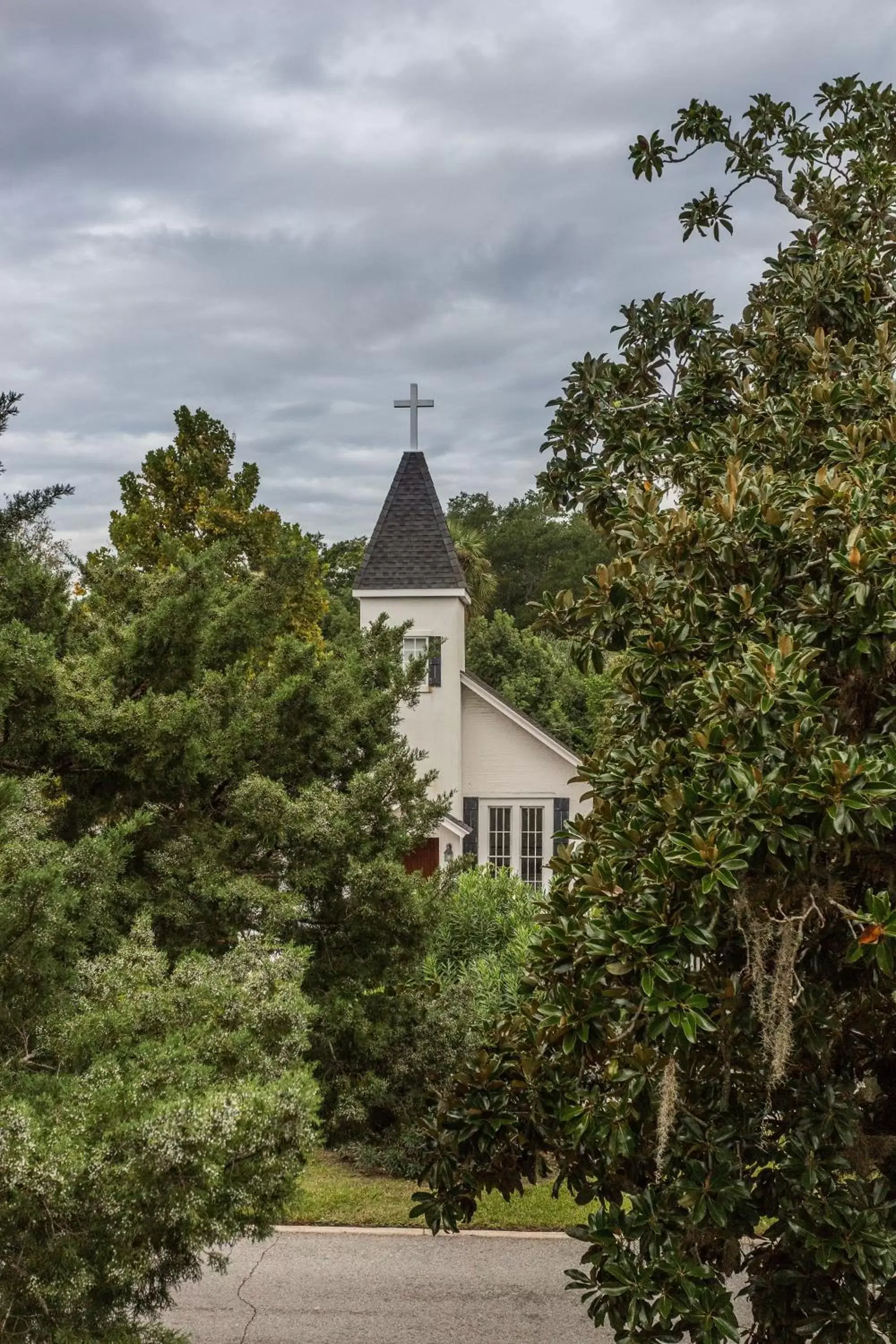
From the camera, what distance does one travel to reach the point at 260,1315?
27.7 ft

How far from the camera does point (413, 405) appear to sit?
21719 millimetres

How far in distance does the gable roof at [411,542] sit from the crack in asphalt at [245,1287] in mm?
13737

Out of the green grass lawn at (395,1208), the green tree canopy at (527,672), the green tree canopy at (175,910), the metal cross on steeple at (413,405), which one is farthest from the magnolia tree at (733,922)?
the green tree canopy at (527,672)

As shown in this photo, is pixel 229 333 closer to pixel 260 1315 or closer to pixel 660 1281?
pixel 260 1315

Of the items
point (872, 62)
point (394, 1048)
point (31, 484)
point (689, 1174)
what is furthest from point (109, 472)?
point (689, 1174)

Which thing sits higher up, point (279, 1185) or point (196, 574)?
point (196, 574)

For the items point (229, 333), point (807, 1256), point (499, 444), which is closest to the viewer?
point (807, 1256)

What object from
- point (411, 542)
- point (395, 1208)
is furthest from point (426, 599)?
point (395, 1208)

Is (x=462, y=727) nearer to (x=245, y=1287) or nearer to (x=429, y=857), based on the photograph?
(x=429, y=857)

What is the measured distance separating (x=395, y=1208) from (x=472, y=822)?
1179 centimetres

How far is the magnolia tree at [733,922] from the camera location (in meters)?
4.19

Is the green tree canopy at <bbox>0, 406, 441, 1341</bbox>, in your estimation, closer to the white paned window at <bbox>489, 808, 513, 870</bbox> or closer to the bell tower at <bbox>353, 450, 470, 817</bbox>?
the bell tower at <bbox>353, 450, 470, 817</bbox>

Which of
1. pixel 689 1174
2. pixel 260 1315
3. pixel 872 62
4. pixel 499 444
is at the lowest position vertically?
pixel 260 1315

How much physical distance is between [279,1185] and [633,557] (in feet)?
11.0
